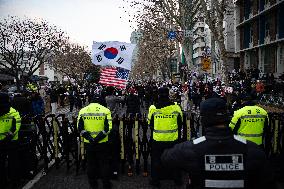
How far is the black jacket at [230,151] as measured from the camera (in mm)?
2834

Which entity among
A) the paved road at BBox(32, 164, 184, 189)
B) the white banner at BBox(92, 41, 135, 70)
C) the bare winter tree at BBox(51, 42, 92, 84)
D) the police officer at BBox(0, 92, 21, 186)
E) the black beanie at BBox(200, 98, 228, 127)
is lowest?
the paved road at BBox(32, 164, 184, 189)

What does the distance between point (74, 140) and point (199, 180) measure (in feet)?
20.9

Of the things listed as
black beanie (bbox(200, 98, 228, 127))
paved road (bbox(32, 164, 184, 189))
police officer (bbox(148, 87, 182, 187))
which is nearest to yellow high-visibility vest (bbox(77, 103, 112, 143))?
police officer (bbox(148, 87, 182, 187))

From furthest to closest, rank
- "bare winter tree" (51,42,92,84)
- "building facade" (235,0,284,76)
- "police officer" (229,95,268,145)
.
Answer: "bare winter tree" (51,42,92,84), "building facade" (235,0,284,76), "police officer" (229,95,268,145)

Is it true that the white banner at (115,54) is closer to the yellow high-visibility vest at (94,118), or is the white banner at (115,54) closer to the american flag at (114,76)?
the american flag at (114,76)

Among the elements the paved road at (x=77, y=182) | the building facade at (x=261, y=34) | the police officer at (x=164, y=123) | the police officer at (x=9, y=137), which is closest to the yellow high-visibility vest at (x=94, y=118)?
the police officer at (x=164, y=123)

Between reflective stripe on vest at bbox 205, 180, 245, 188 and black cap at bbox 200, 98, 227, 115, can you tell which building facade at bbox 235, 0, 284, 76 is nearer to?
black cap at bbox 200, 98, 227, 115

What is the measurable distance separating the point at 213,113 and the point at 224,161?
0.36 meters

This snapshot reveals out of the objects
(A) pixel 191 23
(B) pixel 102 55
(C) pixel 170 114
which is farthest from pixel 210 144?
(A) pixel 191 23

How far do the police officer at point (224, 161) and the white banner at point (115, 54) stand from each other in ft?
27.8

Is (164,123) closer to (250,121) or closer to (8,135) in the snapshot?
(250,121)

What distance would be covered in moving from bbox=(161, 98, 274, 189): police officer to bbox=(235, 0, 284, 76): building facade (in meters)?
28.8

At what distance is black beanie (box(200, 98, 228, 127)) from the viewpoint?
2920 mm

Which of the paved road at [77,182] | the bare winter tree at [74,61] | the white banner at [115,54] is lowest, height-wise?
the paved road at [77,182]
